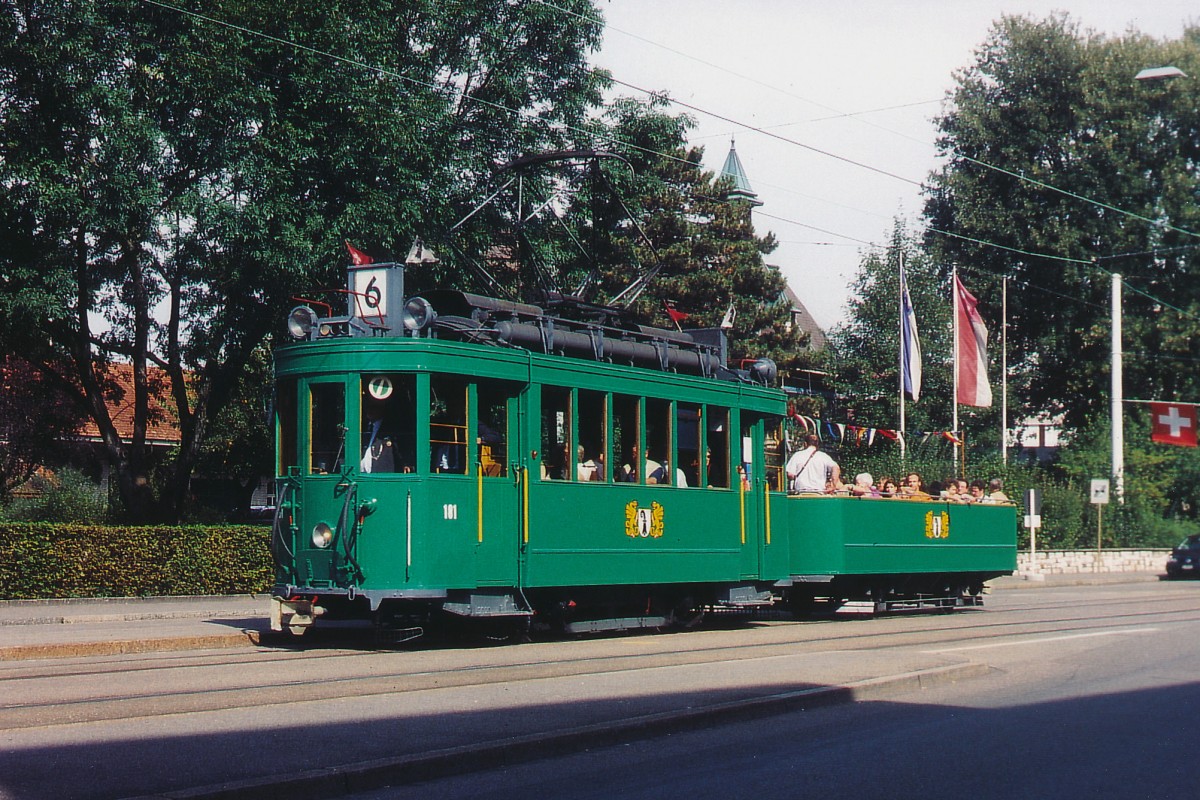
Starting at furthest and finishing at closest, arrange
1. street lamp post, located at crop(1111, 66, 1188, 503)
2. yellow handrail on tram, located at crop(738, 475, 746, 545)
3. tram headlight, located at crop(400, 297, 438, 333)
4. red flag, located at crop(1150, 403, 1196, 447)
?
red flag, located at crop(1150, 403, 1196, 447) < street lamp post, located at crop(1111, 66, 1188, 503) < yellow handrail on tram, located at crop(738, 475, 746, 545) < tram headlight, located at crop(400, 297, 438, 333)

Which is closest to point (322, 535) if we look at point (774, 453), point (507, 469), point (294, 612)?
point (294, 612)

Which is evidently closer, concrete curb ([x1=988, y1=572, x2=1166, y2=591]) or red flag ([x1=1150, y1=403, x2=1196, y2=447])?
concrete curb ([x1=988, y1=572, x2=1166, y2=591])

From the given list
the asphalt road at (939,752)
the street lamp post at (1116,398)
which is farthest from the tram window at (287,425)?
the street lamp post at (1116,398)

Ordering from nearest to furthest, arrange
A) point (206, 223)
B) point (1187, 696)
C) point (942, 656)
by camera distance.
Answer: point (1187, 696) < point (942, 656) < point (206, 223)

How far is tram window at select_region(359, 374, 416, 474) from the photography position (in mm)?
14164

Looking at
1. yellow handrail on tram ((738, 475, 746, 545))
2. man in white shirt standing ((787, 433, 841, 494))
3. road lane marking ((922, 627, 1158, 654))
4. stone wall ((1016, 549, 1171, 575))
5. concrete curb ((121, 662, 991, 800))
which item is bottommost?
stone wall ((1016, 549, 1171, 575))

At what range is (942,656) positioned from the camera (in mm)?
13578

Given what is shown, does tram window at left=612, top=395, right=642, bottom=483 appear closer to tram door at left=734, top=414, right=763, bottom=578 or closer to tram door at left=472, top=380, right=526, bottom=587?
tram door at left=472, top=380, right=526, bottom=587

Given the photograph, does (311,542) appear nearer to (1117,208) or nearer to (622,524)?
(622,524)

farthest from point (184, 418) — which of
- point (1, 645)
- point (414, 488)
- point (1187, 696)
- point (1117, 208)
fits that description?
point (1117, 208)

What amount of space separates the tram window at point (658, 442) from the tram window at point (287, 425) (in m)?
4.00

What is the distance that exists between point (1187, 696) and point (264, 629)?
10193 mm

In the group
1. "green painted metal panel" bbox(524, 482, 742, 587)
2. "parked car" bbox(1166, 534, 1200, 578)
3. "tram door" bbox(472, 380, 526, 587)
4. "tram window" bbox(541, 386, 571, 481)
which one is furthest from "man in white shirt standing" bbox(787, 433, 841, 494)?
"parked car" bbox(1166, 534, 1200, 578)

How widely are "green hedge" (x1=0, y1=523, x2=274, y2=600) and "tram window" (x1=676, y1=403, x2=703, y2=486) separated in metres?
9.97
